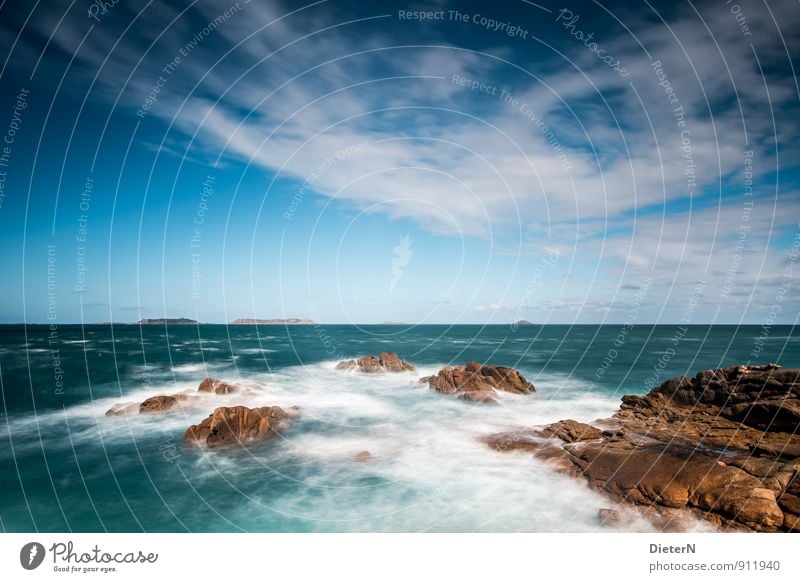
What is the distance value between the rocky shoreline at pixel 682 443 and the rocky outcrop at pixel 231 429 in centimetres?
4

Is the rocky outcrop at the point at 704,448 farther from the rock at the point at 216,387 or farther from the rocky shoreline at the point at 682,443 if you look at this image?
the rock at the point at 216,387

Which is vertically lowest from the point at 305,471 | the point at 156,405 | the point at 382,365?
the point at 382,365

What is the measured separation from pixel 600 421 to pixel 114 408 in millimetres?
22081

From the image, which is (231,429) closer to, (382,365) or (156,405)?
(156,405)

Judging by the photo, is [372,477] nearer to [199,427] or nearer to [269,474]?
[269,474]

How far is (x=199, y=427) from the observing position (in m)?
14.1

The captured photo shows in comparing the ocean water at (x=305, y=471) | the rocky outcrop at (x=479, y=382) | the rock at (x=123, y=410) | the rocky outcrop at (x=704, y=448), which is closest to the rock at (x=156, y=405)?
the rock at (x=123, y=410)

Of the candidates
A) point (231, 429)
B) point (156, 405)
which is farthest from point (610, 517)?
point (156, 405)

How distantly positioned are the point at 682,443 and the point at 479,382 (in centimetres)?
1104

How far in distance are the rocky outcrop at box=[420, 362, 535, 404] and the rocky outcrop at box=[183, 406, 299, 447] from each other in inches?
395

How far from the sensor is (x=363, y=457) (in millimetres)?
12383

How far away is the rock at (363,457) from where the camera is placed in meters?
12.2
